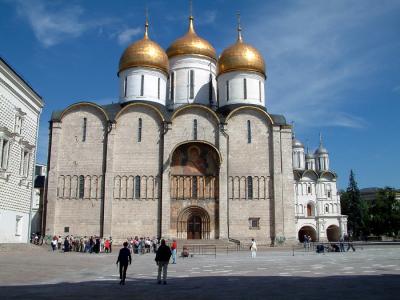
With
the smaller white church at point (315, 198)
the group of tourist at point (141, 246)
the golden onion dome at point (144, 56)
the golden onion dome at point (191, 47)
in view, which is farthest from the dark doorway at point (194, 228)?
the smaller white church at point (315, 198)

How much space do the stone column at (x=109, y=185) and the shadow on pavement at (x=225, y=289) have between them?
790 inches

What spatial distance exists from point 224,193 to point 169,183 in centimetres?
406

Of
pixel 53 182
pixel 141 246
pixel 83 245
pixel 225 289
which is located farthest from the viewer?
pixel 53 182

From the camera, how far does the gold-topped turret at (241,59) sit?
37.1m

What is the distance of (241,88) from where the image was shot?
37.0 metres

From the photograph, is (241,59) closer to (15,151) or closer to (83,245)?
(83,245)

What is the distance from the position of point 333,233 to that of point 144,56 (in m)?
36.1

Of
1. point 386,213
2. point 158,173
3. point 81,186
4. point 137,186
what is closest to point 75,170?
point 81,186

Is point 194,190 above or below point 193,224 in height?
above

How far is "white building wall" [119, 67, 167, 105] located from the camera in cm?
3647

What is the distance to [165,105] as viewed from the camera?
37750mm

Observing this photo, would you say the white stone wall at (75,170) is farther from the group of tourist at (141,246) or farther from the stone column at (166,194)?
the group of tourist at (141,246)

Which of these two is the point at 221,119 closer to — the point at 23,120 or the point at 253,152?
the point at 253,152

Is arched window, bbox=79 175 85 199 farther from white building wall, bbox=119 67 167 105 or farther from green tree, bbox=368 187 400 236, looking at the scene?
green tree, bbox=368 187 400 236
